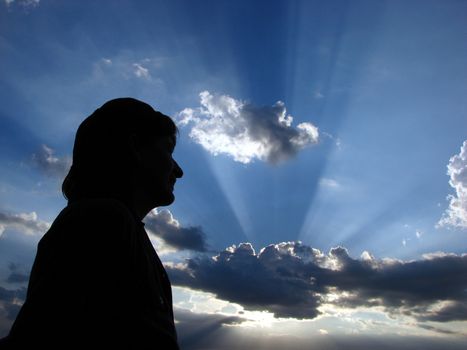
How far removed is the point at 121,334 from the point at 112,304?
0.74 feet

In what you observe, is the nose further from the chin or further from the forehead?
the chin

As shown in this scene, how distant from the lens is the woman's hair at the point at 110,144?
3.88 m

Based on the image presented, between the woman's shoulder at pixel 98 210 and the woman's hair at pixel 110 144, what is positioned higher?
the woman's hair at pixel 110 144

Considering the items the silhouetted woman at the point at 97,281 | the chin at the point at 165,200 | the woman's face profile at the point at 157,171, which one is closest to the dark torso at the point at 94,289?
the silhouetted woman at the point at 97,281

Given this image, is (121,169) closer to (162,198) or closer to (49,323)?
(162,198)

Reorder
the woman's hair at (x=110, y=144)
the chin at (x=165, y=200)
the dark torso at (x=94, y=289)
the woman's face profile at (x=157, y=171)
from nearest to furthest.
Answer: the dark torso at (x=94, y=289) → the woman's hair at (x=110, y=144) → the woman's face profile at (x=157, y=171) → the chin at (x=165, y=200)

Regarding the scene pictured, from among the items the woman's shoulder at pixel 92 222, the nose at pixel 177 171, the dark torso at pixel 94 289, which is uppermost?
the nose at pixel 177 171

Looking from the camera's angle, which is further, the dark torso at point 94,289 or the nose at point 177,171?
the nose at point 177,171

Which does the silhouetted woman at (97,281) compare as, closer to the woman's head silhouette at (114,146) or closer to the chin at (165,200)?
the woman's head silhouette at (114,146)

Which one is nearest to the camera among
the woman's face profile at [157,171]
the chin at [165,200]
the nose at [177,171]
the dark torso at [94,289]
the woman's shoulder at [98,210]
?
the dark torso at [94,289]

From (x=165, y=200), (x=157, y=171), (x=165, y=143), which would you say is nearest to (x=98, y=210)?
(x=157, y=171)

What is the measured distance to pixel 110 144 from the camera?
13.8 feet

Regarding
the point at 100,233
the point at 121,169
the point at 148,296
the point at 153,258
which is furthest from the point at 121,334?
the point at 121,169

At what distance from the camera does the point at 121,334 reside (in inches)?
102
